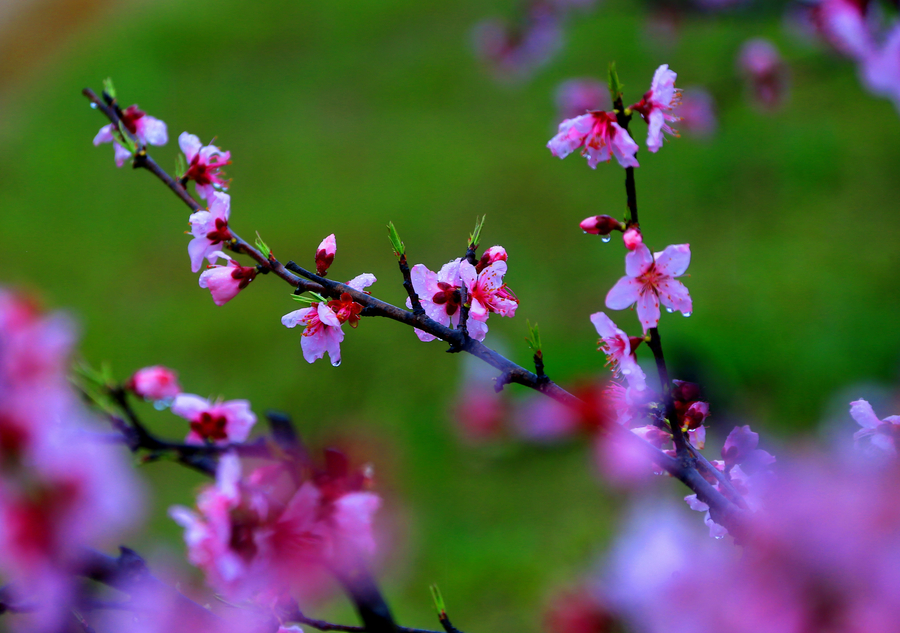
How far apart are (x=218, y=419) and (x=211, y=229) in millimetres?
249

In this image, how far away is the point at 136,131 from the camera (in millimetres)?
786

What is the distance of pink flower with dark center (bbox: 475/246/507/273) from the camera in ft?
2.22

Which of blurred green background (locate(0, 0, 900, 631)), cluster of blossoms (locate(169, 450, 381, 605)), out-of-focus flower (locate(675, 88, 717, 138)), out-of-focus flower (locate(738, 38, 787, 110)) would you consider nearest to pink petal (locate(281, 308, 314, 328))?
cluster of blossoms (locate(169, 450, 381, 605))

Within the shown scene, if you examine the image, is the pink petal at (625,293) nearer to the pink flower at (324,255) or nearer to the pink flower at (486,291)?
the pink flower at (486,291)

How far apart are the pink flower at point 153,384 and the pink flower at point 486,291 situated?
477mm

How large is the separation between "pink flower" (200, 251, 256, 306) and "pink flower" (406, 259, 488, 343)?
0.15 metres

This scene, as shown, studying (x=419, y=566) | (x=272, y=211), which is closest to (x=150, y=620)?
(x=419, y=566)

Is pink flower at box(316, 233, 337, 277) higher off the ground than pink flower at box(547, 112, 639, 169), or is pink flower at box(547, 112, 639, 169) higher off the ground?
pink flower at box(547, 112, 639, 169)

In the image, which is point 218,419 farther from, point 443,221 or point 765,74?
point 443,221

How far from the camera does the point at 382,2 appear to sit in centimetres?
516

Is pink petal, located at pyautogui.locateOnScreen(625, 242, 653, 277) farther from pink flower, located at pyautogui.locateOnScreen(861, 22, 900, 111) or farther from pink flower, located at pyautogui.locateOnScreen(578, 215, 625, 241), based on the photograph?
pink flower, located at pyautogui.locateOnScreen(861, 22, 900, 111)

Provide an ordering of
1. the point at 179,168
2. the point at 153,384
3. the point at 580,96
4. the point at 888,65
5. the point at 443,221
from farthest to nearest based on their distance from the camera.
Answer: the point at 443,221
the point at 580,96
the point at 888,65
the point at 153,384
the point at 179,168

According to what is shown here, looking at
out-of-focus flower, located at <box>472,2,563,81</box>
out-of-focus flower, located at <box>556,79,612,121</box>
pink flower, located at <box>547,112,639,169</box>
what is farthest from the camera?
out-of-focus flower, located at <box>472,2,563,81</box>

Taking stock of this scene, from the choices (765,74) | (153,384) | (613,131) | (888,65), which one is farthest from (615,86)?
(765,74)
